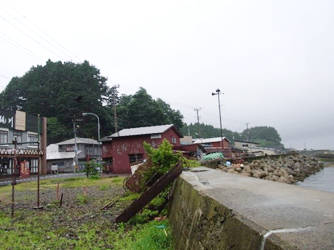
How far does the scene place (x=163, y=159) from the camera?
26.2 ft

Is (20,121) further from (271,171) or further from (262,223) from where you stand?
(262,223)

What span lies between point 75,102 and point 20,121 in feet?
69.2

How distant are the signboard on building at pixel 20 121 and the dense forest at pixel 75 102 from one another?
16.6 meters

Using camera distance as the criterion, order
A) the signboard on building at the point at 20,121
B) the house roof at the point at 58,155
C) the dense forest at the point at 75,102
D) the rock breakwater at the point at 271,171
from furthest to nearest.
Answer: the dense forest at the point at 75,102 → the house roof at the point at 58,155 → the signboard on building at the point at 20,121 → the rock breakwater at the point at 271,171

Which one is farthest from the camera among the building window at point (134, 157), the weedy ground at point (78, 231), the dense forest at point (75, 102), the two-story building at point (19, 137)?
the dense forest at point (75, 102)

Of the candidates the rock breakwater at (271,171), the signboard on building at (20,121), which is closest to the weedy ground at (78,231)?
the rock breakwater at (271,171)

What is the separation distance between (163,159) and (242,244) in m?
5.91

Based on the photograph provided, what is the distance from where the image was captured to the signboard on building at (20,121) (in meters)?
32.4

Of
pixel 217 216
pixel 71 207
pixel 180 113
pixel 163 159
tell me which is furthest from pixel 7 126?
pixel 180 113

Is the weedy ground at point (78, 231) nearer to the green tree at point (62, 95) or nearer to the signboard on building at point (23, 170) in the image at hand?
the signboard on building at point (23, 170)

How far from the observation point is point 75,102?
5378cm

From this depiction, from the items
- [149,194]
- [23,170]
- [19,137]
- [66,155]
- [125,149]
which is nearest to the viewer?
[149,194]

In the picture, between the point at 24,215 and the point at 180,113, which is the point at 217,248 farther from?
the point at 180,113

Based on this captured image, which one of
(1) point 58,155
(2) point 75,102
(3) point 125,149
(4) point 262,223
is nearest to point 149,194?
(4) point 262,223
